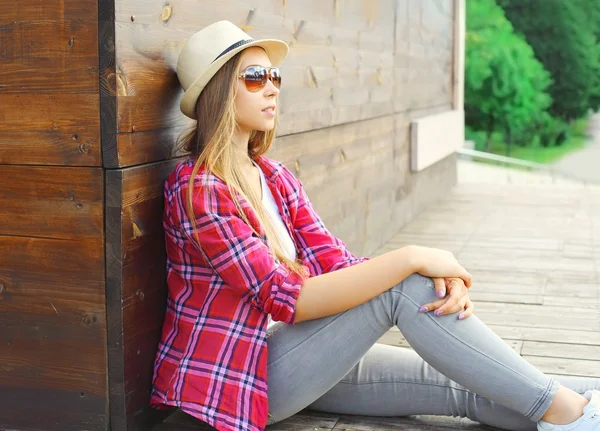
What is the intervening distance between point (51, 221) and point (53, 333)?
0.28 meters

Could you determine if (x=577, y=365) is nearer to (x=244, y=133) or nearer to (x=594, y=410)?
(x=594, y=410)

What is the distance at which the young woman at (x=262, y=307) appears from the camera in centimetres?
224

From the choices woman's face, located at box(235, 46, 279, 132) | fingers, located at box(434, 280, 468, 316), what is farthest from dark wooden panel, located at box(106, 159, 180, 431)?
fingers, located at box(434, 280, 468, 316)

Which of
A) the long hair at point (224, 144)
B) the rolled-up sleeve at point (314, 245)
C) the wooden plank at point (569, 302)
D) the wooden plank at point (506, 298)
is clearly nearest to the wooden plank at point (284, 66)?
the long hair at point (224, 144)

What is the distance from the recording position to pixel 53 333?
2.33 meters

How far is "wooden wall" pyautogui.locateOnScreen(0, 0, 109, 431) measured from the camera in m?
2.18

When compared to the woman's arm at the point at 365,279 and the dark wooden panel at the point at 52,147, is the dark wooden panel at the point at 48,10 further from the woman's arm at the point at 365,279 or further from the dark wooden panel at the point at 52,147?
the woman's arm at the point at 365,279

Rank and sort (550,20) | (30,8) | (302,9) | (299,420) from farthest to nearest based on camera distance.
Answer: (550,20) < (302,9) < (299,420) < (30,8)

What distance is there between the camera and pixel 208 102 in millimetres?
2373

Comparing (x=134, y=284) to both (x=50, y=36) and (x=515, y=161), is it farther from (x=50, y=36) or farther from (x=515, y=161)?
(x=515, y=161)

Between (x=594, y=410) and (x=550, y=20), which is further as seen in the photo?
(x=550, y=20)

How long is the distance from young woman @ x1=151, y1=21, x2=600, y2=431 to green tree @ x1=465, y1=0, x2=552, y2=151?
34743 millimetres

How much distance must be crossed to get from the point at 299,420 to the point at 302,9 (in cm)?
178

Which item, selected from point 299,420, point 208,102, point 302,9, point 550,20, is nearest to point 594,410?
point 299,420
